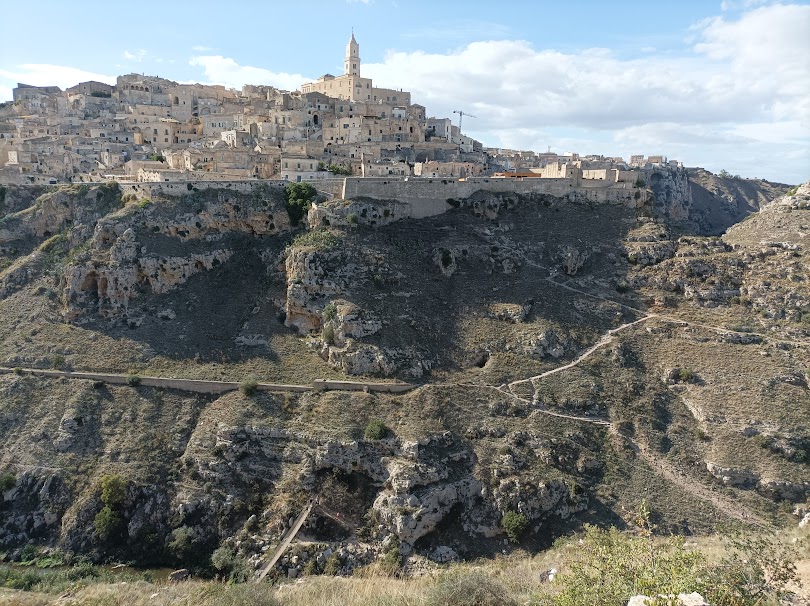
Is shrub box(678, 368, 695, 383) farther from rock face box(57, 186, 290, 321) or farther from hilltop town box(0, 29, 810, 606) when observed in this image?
rock face box(57, 186, 290, 321)

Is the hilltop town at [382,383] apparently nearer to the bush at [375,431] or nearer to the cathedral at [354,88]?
the bush at [375,431]

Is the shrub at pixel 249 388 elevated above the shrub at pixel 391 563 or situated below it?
above

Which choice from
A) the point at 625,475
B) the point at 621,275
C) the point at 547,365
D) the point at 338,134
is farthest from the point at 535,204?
the point at 625,475

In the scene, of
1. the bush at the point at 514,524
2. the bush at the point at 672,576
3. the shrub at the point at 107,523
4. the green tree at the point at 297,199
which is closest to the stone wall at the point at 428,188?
the green tree at the point at 297,199

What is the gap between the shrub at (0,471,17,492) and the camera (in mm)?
34969

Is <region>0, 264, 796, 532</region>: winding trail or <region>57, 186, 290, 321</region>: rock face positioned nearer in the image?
<region>0, 264, 796, 532</region>: winding trail

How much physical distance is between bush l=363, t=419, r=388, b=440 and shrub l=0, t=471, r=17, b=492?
69.0 feet

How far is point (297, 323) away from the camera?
46094 mm

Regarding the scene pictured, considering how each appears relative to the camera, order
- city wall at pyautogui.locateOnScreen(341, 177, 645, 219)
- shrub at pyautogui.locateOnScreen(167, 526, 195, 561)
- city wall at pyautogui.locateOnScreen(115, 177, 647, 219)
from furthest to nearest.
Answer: city wall at pyautogui.locateOnScreen(341, 177, 645, 219) → city wall at pyautogui.locateOnScreen(115, 177, 647, 219) → shrub at pyautogui.locateOnScreen(167, 526, 195, 561)

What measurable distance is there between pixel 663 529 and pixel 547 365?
1348 cm

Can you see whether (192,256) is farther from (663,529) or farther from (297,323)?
(663,529)

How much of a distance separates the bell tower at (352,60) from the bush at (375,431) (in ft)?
198

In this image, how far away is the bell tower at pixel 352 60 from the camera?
82.8m

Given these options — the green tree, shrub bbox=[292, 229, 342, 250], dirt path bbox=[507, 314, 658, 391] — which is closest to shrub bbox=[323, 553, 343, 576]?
dirt path bbox=[507, 314, 658, 391]
